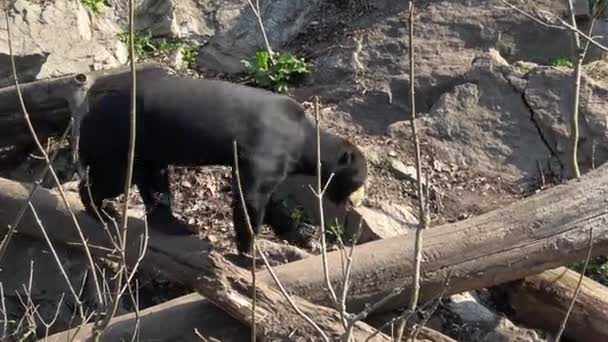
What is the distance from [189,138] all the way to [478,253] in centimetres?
196

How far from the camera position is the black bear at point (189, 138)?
6.42m

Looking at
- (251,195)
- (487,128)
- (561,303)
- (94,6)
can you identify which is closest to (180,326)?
(251,195)

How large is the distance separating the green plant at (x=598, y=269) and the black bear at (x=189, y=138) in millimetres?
2118

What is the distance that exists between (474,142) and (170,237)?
131 inches

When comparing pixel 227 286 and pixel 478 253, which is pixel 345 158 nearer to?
pixel 478 253

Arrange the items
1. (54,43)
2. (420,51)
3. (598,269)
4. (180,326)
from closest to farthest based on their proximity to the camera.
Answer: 1. (180,326)
2. (598,269)
3. (54,43)
4. (420,51)

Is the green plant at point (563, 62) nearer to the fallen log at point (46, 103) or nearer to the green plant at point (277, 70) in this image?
the green plant at point (277, 70)

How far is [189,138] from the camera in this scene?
6594 mm

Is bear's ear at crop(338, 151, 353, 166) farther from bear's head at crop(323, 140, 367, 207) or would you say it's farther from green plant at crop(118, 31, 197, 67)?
green plant at crop(118, 31, 197, 67)

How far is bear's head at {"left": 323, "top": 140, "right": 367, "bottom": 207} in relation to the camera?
24.2ft

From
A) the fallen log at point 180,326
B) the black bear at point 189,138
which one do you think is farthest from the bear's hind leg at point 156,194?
the fallen log at point 180,326

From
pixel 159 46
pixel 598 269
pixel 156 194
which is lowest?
pixel 598 269

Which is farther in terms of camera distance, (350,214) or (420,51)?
(420,51)

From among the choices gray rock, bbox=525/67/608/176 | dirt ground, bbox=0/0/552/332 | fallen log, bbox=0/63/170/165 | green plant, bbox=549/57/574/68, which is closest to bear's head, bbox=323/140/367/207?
dirt ground, bbox=0/0/552/332
